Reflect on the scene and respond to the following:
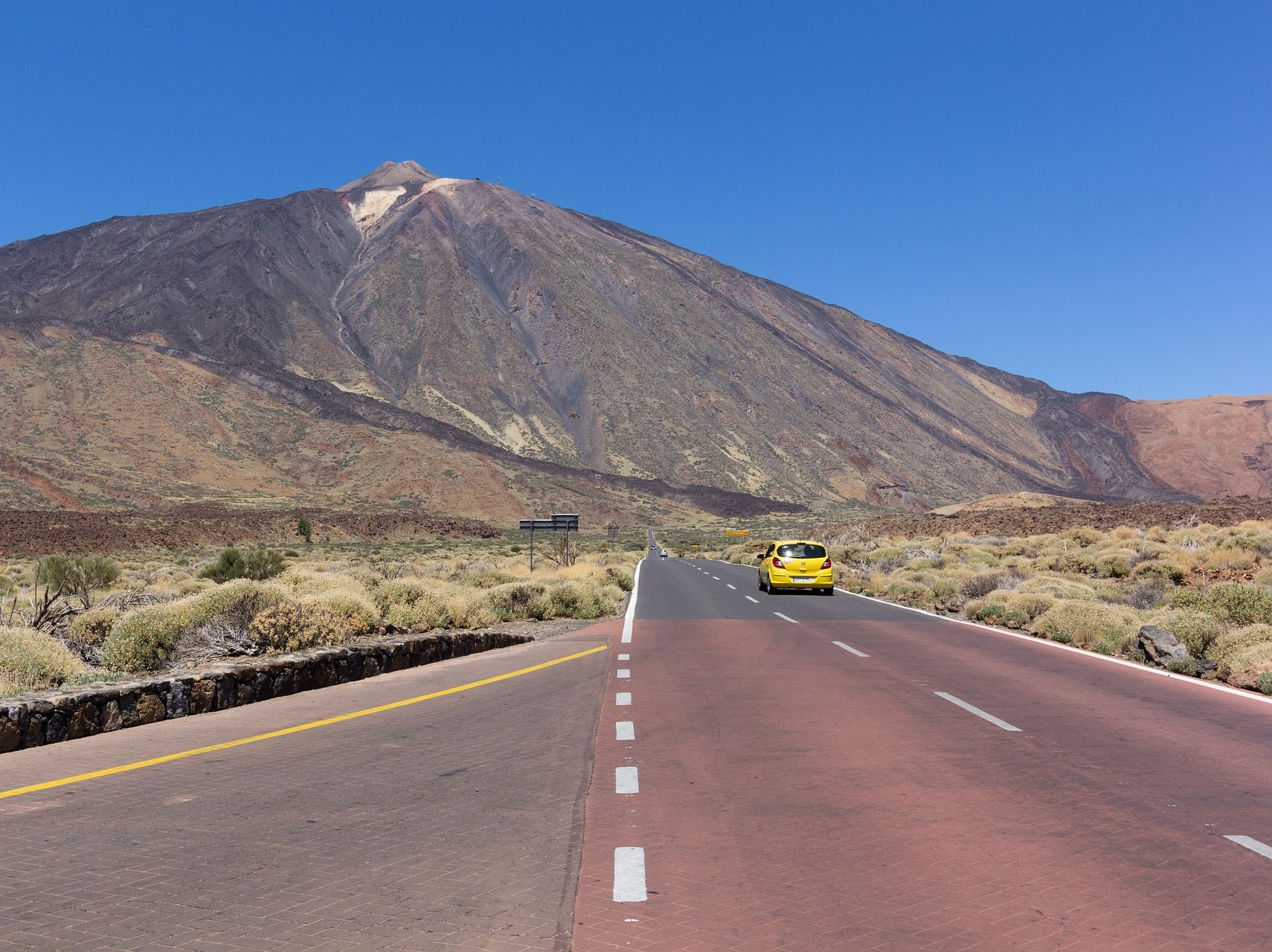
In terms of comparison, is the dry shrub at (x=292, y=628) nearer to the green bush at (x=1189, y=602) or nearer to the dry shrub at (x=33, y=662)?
the dry shrub at (x=33, y=662)

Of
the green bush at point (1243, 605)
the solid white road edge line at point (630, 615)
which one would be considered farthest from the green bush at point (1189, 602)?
the solid white road edge line at point (630, 615)

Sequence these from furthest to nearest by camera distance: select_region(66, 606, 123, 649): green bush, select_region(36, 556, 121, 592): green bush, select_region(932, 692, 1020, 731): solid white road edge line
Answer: select_region(36, 556, 121, 592): green bush < select_region(66, 606, 123, 649): green bush < select_region(932, 692, 1020, 731): solid white road edge line

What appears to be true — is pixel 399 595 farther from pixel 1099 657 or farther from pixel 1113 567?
pixel 1113 567

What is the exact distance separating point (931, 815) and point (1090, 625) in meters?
12.7

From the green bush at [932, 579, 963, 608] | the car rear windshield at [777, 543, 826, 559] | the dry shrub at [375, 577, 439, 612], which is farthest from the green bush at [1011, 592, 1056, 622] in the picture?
the dry shrub at [375, 577, 439, 612]

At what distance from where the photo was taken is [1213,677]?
13.9 m

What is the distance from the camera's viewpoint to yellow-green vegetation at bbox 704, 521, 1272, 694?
627 inches

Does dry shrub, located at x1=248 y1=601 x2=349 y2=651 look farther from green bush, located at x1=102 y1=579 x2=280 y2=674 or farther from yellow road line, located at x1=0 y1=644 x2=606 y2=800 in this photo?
yellow road line, located at x1=0 y1=644 x2=606 y2=800

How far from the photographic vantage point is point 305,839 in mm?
6379

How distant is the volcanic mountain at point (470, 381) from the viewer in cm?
9781

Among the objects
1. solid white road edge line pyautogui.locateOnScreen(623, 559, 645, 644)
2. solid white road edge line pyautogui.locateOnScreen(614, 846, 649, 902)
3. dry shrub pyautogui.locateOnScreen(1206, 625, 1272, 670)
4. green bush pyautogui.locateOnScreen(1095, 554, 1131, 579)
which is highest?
green bush pyautogui.locateOnScreen(1095, 554, 1131, 579)

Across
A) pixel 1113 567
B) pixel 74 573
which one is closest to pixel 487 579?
pixel 74 573

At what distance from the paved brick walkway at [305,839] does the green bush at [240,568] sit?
2105 centimetres

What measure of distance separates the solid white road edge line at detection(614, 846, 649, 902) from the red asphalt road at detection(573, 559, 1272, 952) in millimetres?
68
